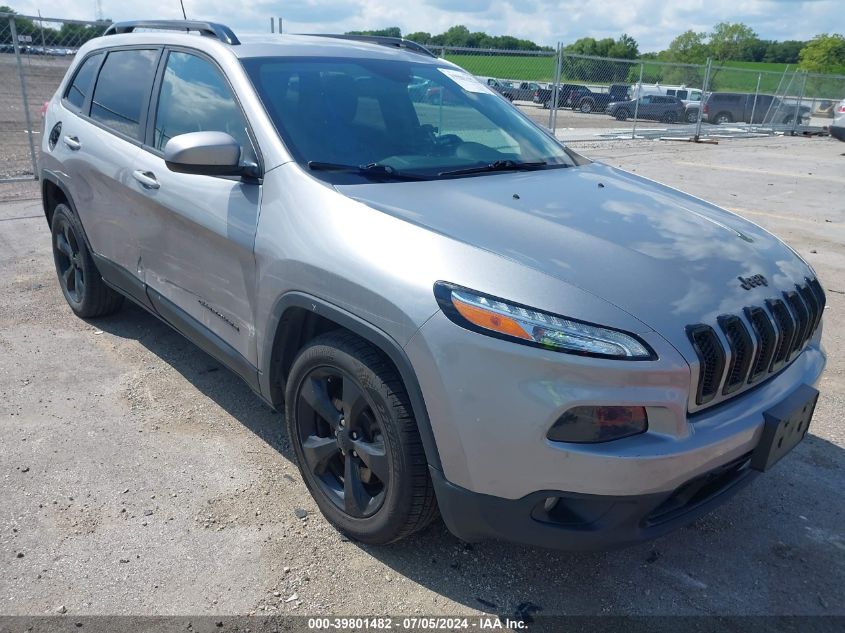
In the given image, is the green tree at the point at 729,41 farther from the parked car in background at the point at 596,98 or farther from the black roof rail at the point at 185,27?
the black roof rail at the point at 185,27

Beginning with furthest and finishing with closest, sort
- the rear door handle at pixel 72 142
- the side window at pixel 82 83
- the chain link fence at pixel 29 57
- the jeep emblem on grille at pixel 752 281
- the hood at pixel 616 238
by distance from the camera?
1. the chain link fence at pixel 29 57
2. the side window at pixel 82 83
3. the rear door handle at pixel 72 142
4. the jeep emblem on grille at pixel 752 281
5. the hood at pixel 616 238

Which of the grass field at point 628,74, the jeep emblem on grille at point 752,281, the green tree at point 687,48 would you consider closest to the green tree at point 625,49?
the green tree at point 687,48

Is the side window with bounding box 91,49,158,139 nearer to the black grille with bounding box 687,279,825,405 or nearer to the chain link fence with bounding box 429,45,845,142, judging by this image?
the black grille with bounding box 687,279,825,405

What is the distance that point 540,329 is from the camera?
2127mm

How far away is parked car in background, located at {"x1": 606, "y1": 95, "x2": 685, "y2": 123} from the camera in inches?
951

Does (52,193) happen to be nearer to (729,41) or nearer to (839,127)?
(839,127)

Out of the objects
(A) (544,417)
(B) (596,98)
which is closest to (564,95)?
(B) (596,98)

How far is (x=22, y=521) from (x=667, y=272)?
2646mm

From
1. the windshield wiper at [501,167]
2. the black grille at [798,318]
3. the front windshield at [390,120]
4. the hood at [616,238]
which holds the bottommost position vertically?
the black grille at [798,318]

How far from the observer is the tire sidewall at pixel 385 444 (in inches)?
95.0

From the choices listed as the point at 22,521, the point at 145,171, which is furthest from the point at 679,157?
the point at 22,521

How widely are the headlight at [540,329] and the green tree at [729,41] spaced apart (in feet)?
305

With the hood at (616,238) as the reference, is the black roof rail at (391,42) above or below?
above

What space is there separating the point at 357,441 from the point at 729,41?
95.5m
